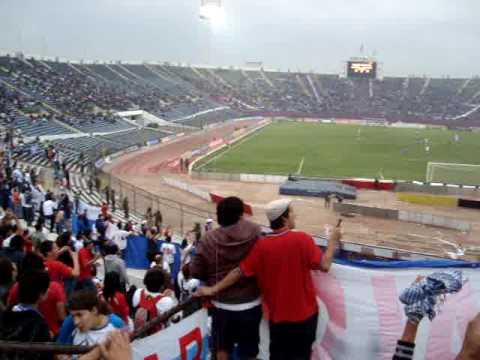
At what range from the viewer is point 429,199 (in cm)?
3369

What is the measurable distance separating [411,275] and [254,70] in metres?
142

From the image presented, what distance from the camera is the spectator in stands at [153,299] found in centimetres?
505

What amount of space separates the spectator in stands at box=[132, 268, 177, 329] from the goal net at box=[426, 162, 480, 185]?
127 feet

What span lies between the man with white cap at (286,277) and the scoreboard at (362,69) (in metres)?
100

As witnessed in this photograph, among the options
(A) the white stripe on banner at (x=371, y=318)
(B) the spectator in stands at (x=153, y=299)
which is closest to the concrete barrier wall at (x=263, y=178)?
(B) the spectator in stands at (x=153, y=299)

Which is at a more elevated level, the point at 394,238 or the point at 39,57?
the point at 39,57

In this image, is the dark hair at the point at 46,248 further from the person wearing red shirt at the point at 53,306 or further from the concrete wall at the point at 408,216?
the concrete wall at the point at 408,216

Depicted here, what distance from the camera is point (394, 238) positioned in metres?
24.9

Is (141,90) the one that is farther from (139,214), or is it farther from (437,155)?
(139,214)

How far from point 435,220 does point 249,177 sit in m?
15.7

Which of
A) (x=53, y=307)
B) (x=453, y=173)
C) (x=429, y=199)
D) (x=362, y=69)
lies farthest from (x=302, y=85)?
(x=53, y=307)

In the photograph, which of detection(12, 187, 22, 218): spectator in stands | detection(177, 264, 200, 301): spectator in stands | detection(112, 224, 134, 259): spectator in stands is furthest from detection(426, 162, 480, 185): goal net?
detection(177, 264, 200, 301): spectator in stands

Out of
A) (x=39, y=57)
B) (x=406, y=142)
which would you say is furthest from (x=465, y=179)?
(x=39, y=57)

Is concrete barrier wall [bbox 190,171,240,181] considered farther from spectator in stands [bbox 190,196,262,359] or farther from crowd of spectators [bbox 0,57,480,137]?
spectator in stands [bbox 190,196,262,359]
